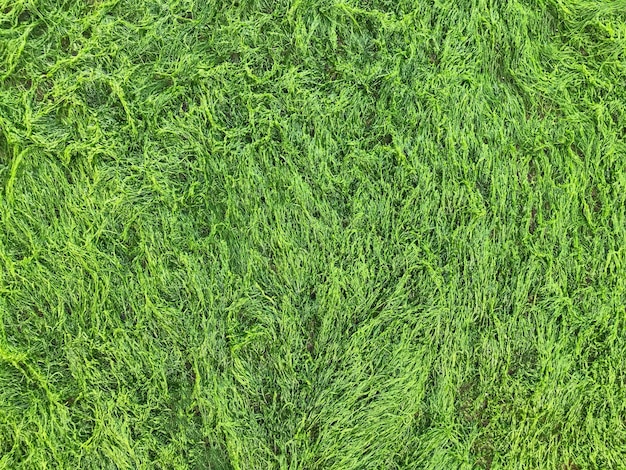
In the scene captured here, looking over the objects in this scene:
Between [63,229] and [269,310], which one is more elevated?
[63,229]

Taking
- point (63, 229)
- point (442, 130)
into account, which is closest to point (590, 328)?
point (442, 130)

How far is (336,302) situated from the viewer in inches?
37.0

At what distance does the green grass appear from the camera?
93 centimetres

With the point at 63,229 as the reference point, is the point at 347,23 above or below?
above

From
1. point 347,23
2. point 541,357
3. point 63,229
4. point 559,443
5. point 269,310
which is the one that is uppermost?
point 347,23

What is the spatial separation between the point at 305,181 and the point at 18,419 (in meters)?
0.84

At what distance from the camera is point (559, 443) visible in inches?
38.6

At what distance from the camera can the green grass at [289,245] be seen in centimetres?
93

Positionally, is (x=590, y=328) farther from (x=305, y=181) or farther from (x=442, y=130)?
(x=305, y=181)

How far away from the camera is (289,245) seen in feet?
3.08

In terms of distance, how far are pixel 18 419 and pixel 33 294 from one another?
0.28 m

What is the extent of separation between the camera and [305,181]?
3.14 feet

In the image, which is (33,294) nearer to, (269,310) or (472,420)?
(269,310)

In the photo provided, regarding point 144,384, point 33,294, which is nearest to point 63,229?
point 33,294
